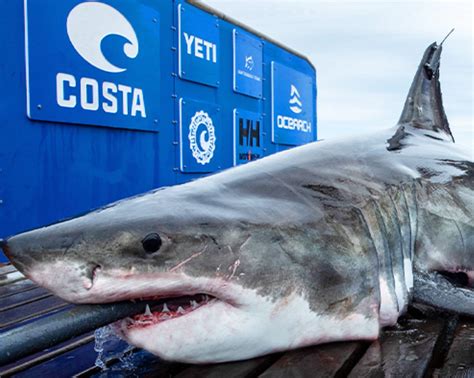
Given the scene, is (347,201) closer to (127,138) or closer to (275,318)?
(275,318)

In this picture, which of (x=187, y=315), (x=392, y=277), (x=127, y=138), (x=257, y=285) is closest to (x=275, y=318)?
(x=257, y=285)

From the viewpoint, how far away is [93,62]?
3482mm

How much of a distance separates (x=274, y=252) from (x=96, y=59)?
2720mm

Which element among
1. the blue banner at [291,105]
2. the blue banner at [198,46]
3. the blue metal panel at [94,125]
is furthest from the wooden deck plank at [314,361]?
the blue banner at [291,105]

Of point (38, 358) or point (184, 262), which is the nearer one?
point (184, 262)

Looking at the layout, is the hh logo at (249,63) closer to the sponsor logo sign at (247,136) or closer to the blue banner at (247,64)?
the blue banner at (247,64)

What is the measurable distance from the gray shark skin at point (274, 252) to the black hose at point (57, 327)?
0.02 metres

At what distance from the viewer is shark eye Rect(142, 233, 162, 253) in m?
1.03

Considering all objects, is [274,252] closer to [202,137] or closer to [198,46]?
[202,137]

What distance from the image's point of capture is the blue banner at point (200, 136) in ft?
14.7

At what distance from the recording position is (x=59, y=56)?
3248 millimetres

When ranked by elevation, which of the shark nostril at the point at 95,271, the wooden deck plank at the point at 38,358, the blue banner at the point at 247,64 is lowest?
the wooden deck plank at the point at 38,358

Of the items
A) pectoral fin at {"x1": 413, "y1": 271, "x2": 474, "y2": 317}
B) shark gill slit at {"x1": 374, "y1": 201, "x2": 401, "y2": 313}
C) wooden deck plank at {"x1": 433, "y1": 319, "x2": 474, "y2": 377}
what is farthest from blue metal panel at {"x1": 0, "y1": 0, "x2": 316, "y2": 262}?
wooden deck plank at {"x1": 433, "y1": 319, "x2": 474, "y2": 377}

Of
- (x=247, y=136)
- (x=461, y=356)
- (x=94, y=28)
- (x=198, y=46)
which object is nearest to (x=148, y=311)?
(x=461, y=356)
